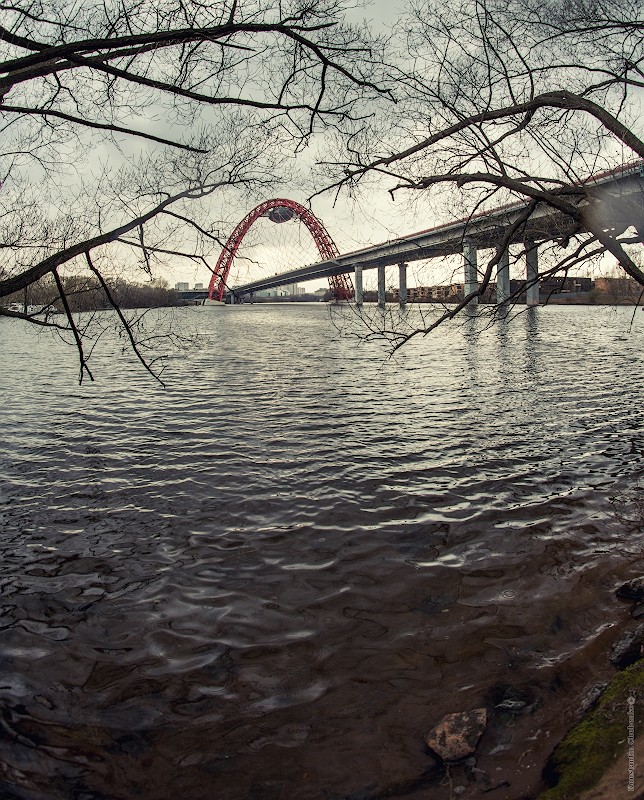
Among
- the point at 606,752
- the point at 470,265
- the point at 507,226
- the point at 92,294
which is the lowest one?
the point at 606,752

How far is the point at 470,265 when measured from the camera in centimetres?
822

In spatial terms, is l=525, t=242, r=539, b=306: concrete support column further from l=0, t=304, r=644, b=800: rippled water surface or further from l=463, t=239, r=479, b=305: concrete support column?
l=0, t=304, r=644, b=800: rippled water surface

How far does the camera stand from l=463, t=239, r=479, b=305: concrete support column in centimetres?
829

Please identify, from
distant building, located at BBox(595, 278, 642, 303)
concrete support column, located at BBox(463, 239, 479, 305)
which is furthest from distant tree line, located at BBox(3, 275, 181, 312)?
distant building, located at BBox(595, 278, 642, 303)

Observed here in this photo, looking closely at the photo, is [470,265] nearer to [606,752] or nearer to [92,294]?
[92,294]

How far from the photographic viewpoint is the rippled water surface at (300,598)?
11.2 ft

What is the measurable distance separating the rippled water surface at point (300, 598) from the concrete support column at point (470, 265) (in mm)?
2692

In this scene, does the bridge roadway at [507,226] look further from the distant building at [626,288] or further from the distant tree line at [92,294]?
the distant building at [626,288]

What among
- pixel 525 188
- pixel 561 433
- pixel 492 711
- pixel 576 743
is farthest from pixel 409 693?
pixel 561 433

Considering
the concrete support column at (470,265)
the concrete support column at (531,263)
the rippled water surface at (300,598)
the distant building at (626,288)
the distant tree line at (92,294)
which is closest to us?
the rippled water surface at (300,598)

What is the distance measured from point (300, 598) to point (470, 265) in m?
5.22

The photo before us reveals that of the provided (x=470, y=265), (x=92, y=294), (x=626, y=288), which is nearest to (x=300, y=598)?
(x=92, y=294)

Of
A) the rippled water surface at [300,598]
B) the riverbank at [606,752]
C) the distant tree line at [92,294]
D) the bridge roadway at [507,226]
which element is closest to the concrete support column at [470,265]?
the bridge roadway at [507,226]

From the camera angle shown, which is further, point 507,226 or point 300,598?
point 507,226
